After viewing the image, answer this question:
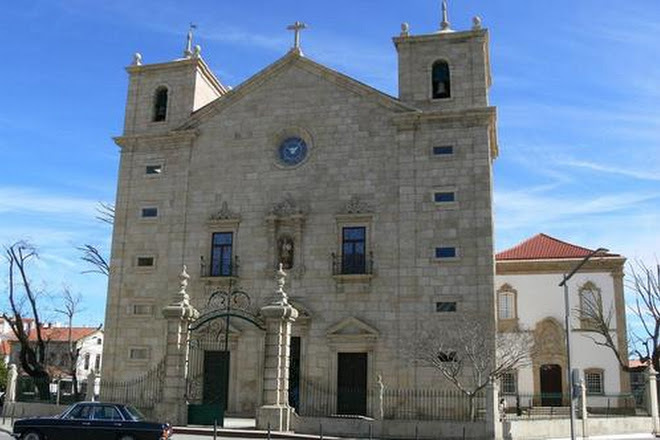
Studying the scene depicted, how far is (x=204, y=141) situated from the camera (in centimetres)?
2923

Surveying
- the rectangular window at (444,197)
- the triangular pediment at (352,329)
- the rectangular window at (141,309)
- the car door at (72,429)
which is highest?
the rectangular window at (444,197)

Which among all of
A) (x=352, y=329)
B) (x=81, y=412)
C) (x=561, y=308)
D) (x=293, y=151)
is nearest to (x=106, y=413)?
(x=81, y=412)

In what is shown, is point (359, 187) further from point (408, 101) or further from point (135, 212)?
point (135, 212)

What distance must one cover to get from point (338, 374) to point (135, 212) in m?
11.1

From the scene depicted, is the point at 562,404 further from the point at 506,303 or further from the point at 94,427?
the point at 94,427

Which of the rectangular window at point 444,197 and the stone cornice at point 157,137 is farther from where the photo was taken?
the stone cornice at point 157,137

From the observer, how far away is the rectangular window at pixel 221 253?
27500mm

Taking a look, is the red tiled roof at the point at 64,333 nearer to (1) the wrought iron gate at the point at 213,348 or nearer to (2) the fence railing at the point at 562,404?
(1) the wrought iron gate at the point at 213,348

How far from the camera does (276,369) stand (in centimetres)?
2102

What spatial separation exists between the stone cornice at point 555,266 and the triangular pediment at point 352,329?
1663 centimetres

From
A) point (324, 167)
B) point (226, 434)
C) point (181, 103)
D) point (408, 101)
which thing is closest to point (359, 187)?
point (324, 167)

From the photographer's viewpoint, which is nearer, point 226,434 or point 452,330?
point 226,434

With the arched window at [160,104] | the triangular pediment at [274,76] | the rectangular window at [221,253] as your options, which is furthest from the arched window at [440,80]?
the arched window at [160,104]

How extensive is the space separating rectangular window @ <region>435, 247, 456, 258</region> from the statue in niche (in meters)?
5.67
